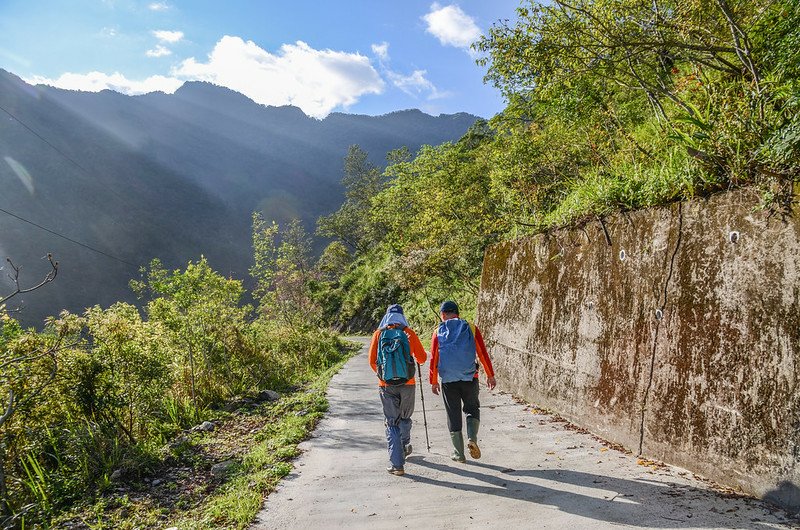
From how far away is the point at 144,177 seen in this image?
103 meters

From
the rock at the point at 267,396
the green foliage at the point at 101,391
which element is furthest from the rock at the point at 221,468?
the rock at the point at 267,396

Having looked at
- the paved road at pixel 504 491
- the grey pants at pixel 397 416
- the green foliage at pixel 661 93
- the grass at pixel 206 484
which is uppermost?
the green foliage at pixel 661 93

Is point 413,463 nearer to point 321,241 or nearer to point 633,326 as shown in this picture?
point 633,326

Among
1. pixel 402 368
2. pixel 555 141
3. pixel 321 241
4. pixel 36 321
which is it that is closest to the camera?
pixel 402 368

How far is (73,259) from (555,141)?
8362 cm

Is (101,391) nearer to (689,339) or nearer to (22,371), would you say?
(22,371)

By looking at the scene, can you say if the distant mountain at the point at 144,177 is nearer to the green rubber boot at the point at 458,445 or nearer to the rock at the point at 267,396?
the rock at the point at 267,396

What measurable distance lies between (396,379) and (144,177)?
4595 inches

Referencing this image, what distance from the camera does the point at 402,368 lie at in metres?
4.96

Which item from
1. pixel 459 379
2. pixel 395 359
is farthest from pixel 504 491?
pixel 395 359

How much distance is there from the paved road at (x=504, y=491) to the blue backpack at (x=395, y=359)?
1.02 meters

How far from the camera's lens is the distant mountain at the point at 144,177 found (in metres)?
74.1

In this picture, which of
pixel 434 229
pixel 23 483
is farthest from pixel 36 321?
pixel 23 483

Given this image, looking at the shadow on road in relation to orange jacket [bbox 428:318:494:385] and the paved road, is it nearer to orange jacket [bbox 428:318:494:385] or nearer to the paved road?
the paved road
